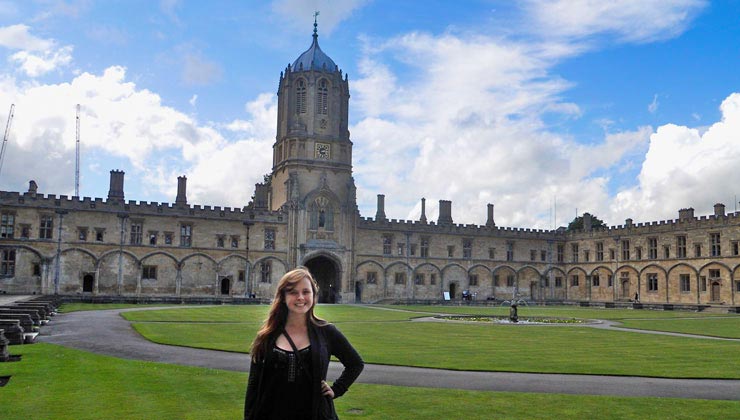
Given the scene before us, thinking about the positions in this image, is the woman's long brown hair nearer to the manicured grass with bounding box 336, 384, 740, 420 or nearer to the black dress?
the black dress

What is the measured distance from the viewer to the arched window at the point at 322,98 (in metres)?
62.1

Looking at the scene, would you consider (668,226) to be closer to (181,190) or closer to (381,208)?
(381,208)

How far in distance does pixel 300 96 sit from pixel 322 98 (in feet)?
6.64

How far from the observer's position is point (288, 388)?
16.5 feet

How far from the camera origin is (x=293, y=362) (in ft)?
16.6

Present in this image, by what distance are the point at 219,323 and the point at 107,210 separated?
29976 millimetres

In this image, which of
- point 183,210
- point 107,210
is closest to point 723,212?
point 183,210

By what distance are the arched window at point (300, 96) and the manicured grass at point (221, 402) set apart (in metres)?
50.1

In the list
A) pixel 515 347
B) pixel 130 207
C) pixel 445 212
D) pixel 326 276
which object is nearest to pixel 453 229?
pixel 445 212

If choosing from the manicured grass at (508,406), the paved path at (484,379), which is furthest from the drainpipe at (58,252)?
the manicured grass at (508,406)

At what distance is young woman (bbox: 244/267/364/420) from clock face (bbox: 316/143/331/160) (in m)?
56.2

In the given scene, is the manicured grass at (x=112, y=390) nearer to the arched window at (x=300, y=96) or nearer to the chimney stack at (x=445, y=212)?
the arched window at (x=300, y=96)

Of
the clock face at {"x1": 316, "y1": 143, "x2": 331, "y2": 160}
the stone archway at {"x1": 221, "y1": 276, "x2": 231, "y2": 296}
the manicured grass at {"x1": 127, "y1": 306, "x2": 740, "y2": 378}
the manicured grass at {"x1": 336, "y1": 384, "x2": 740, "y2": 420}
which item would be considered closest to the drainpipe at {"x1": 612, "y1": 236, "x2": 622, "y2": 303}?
the clock face at {"x1": 316, "y1": 143, "x2": 331, "y2": 160}

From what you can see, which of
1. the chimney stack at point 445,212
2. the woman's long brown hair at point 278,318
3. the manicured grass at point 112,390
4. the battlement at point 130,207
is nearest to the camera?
the woman's long brown hair at point 278,318
